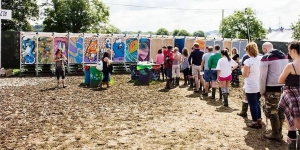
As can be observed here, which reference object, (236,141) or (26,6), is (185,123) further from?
(26,6)

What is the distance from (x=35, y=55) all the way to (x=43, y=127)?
11.8 meters

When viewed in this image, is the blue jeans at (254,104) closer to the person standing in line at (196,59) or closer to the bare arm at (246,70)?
the bare arm at (246,70)

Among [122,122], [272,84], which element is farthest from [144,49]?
[272,84]

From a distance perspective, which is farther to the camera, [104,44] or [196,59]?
[104,44]

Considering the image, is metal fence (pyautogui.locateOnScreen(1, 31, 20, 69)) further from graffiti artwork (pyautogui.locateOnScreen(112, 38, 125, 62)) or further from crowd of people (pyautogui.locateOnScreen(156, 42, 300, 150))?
crowd of people (pyautogui.locateOnScreen(156, 42, 300, 150))

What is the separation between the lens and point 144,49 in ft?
64.9

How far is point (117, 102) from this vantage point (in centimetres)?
949

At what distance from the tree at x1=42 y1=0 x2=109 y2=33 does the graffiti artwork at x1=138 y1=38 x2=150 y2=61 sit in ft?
69.9

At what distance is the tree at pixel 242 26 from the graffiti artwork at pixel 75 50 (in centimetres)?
3811

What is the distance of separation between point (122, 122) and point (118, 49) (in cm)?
1266

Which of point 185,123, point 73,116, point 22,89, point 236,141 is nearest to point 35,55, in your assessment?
point 22,89

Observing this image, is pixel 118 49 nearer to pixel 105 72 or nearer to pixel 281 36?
pixel 105 72

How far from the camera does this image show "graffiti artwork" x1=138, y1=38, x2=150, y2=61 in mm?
19672

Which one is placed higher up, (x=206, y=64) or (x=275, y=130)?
(x=206, y=64)
